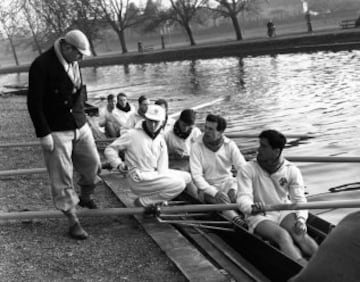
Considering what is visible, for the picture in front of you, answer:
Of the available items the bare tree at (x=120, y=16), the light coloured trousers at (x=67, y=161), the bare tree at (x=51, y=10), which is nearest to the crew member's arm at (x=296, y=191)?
the light coloured trousers at (x=67, y=161)

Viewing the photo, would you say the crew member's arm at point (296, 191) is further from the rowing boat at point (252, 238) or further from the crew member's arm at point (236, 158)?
the crew member's arm at point (236, 158)

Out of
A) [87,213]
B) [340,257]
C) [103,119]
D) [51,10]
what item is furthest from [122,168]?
[51,10]

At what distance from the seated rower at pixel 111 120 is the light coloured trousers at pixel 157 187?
16.4 ft

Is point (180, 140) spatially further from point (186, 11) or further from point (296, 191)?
point (186, 11)

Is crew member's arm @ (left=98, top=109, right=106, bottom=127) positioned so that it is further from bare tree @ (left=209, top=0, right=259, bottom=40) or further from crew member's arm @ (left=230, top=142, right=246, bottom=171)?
bare tree @ (left=209, top=0, right=259, bottom=40)

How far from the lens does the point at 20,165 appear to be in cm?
994

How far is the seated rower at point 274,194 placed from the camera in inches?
211

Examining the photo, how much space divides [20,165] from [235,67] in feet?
71.9

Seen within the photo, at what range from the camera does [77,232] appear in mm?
6008

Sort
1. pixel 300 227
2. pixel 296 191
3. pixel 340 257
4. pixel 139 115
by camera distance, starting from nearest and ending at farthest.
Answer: pixel 340 257 → pixel 300 227 → pixel 296 191 → pixel 139 115

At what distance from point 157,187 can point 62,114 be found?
1.58 metres

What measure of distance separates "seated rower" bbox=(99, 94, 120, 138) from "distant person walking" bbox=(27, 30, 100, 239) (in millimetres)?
5479

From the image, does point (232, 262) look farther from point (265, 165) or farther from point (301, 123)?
point (301, 123)

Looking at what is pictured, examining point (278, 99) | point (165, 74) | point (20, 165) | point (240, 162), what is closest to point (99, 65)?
point (165, 74)
